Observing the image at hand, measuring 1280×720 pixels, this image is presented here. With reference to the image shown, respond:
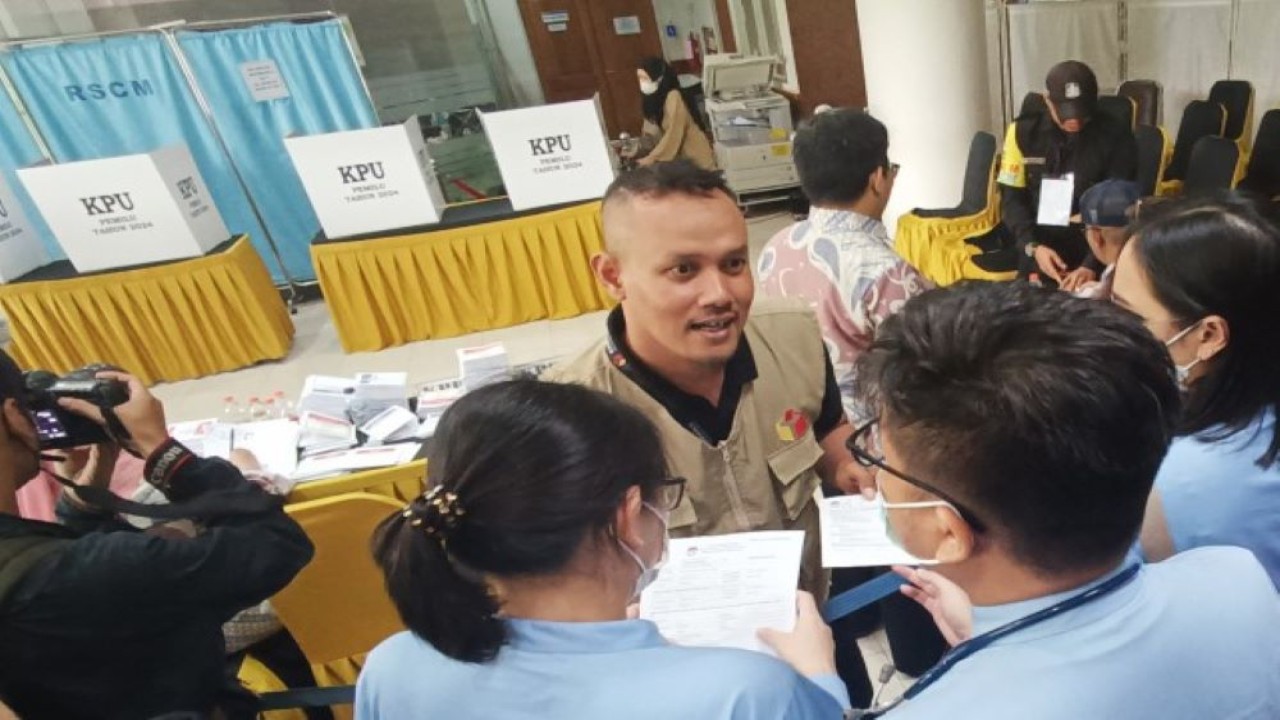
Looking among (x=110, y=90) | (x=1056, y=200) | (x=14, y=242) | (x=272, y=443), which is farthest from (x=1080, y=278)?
(x=110, y=90)

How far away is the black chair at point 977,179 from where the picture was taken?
3.85 meters

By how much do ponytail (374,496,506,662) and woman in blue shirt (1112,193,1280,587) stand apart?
3.08 ft

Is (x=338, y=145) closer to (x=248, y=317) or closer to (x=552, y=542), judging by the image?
(x=248, y=317)

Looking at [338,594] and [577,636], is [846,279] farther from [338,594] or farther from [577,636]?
[338,594]

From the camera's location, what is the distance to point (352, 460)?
214 cm

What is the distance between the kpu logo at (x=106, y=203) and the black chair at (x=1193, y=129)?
5899 millimetres

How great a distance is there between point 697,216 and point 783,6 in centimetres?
599

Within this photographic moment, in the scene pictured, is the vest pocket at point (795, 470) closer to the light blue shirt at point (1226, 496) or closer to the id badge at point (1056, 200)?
the light blue shirt at point (1226, 496)

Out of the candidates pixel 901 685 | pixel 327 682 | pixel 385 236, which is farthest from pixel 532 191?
pixel 901 685

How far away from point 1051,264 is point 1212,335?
6.60ft

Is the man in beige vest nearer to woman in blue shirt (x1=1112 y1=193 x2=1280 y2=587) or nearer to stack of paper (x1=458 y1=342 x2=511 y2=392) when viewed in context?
woman in blue shirt (x1=1112 y1=193 x2=1280 y2=587)

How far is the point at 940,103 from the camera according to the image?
422 cm

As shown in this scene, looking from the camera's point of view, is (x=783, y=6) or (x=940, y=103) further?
(x=783, y=6)

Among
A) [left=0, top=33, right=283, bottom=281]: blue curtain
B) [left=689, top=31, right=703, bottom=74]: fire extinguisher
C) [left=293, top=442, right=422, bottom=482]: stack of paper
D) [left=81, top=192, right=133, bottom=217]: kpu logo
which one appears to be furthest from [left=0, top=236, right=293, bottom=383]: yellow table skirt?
[left=689, top=31, right=703, bottom=74]: fire extinguisher
